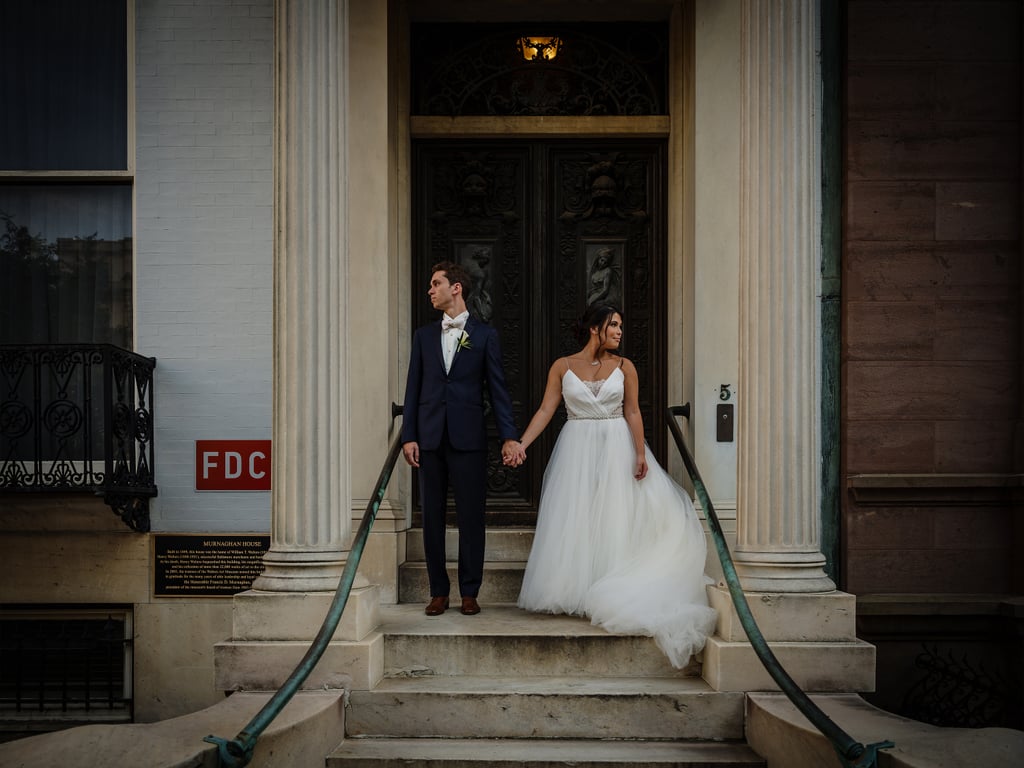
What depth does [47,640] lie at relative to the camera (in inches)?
339

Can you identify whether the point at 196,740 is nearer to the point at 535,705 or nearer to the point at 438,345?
the point at 535,705

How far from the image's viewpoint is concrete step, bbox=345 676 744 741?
5816 mm

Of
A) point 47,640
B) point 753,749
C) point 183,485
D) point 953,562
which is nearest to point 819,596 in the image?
point 753,749

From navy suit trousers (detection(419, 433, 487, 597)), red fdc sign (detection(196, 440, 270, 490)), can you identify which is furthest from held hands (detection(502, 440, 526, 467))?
red fdc sign (detection(196, 440, 270, 490))

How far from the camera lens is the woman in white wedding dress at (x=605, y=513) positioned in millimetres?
6688

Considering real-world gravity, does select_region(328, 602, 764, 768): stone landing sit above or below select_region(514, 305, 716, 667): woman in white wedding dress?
below

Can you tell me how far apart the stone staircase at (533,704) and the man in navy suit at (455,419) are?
0.54m

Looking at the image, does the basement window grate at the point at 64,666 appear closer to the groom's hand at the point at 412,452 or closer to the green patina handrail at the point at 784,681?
the groom's hand at the point at 412,452

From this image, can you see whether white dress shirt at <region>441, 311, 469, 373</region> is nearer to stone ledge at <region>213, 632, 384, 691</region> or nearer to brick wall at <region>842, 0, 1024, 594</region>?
stone ledge at <region>213, 632, 384, 691</region>

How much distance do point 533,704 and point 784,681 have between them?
1434 millimetres

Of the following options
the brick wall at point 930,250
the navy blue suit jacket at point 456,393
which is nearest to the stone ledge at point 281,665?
the navy blue suit jacket at point 456,393

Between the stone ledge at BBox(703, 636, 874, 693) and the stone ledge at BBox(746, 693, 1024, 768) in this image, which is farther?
the stone ledge at BBox(703, 636, 874, 693)

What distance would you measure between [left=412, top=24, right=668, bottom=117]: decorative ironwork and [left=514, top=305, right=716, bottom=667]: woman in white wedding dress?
2.48 m

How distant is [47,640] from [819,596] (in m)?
6.30
